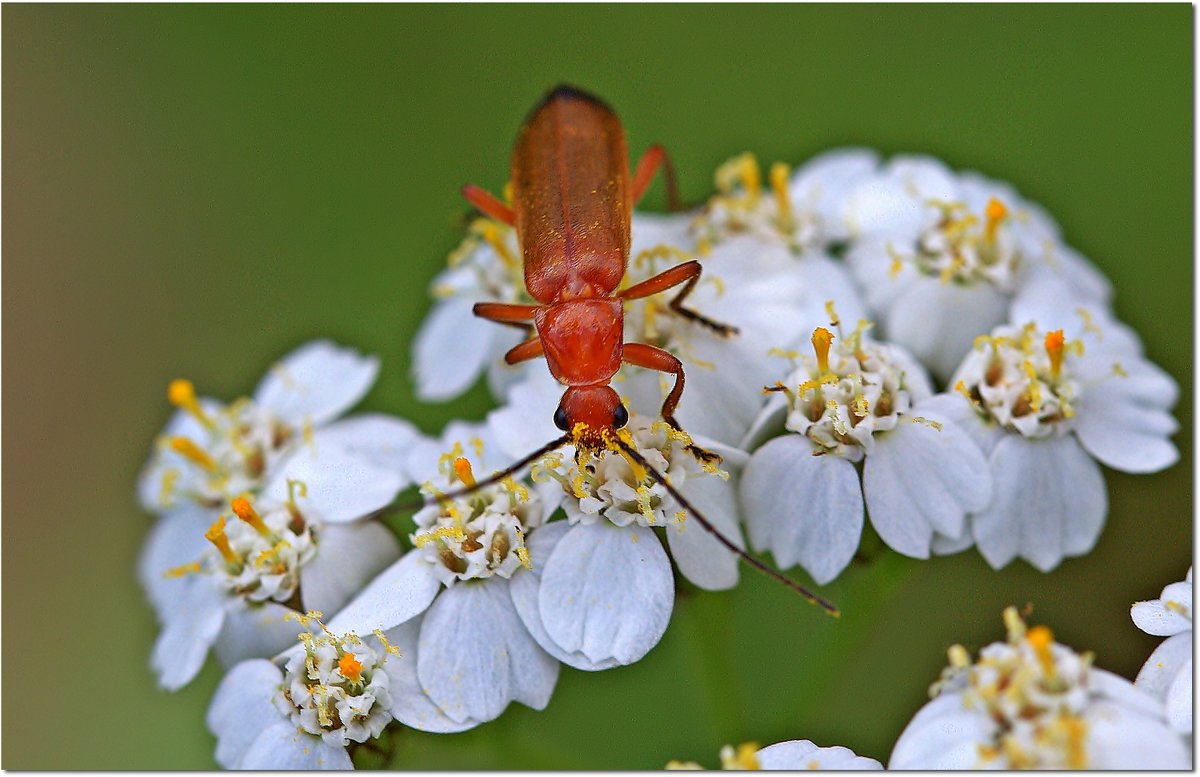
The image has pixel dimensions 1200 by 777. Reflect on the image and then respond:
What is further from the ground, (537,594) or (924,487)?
(924,487)

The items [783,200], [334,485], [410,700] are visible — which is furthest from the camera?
[783,200]

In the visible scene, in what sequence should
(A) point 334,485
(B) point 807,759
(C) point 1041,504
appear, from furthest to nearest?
(A) point 334,485 < (C) point 1041,504 < (B) point 807,759

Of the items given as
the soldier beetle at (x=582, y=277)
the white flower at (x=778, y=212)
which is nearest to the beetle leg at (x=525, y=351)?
the soldier beetle at (x=582, y=277)

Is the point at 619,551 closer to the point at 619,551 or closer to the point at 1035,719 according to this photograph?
the point at 619,551

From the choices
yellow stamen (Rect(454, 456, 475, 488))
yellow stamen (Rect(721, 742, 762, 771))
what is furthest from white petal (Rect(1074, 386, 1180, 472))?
yellow stamen (Rect(454, 456, 475, 488))

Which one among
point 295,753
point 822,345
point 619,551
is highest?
point 822,345

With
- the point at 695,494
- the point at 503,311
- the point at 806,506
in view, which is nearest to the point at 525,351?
the point at 503,311

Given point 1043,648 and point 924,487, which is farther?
point 924,487

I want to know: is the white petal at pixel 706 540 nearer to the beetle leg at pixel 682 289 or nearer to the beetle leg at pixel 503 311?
the beetle leg at pixel 682 289
